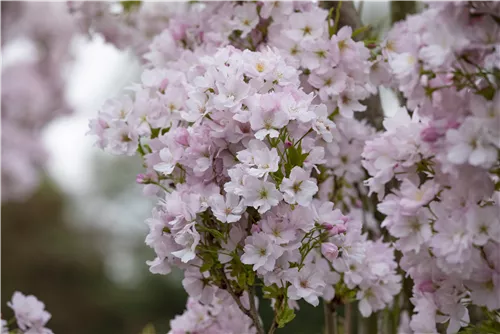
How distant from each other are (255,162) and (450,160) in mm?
239

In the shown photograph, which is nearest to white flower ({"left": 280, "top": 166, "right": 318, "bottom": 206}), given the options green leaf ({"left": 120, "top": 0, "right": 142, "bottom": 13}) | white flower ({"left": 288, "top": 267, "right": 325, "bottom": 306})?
white flower ({"left": 288, "top": 267, "right": 325, "bottom": 306})

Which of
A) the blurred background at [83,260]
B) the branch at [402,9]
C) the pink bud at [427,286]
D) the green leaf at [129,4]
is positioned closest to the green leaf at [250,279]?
the pink bud at [427,286]

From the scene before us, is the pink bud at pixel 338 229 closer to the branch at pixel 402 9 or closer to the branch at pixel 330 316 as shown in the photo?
the branch at pixel 330 316

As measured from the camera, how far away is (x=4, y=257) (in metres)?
7.29

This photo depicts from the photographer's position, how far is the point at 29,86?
4.41 metres

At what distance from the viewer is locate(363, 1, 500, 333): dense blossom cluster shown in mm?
718

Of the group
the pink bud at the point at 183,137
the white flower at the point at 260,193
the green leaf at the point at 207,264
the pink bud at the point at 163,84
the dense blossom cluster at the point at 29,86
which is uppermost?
the dense blossom cluster at the point at 29,86

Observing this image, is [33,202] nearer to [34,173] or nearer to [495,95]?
[34,173]

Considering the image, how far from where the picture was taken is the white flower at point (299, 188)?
0.85m

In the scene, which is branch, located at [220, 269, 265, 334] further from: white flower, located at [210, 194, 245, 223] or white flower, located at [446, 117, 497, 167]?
white flower, located at [446, 117, 497, 167]

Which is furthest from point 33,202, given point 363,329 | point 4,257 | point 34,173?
point 363,329

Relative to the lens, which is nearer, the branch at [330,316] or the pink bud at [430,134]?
the pink bud at [430,134]

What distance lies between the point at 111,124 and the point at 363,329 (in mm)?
712

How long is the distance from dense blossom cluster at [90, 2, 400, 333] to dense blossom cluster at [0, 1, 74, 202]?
317 centimetres
